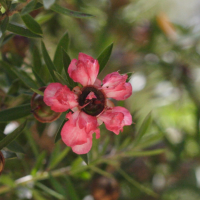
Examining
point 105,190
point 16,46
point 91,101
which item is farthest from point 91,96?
point 105,190

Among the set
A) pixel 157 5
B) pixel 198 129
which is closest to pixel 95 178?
pixel 198 129

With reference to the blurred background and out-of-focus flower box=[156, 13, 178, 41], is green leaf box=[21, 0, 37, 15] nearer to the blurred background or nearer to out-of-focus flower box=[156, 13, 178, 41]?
the blurred background

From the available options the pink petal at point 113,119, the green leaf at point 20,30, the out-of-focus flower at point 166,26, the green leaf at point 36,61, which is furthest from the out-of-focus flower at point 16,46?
the out-of-focus flower at point 166,26

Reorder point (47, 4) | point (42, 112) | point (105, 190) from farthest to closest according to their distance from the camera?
point (105, 190) → point (42, 112) → point (47, 4)

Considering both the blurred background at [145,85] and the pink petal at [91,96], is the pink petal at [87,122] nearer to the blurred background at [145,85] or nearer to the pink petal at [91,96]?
the pink petal at [91,96]

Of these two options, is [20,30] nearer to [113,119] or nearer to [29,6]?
[29,6]
